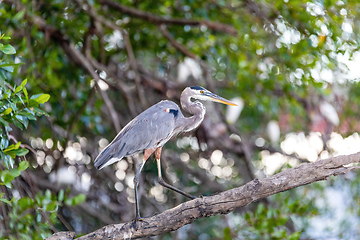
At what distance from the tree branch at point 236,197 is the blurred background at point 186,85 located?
1018 millimetres

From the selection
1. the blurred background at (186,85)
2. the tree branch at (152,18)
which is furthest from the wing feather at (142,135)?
the tree branch at (152,18)

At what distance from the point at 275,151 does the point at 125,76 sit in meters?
1.83

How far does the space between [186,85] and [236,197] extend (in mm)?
2600

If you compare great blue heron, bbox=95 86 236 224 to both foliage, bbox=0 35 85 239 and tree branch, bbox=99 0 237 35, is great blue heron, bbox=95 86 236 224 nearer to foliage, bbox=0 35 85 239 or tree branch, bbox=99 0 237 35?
foliage, bbox=0 35 85 239

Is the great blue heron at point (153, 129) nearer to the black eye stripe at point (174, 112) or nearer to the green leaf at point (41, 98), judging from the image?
the black eye stripe at point (174, 112)

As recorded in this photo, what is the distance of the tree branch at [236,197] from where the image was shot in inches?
85.7

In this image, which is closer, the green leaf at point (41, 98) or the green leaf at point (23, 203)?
the green leaf at point (41, 98)

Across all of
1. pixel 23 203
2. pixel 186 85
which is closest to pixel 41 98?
pixel 23 203

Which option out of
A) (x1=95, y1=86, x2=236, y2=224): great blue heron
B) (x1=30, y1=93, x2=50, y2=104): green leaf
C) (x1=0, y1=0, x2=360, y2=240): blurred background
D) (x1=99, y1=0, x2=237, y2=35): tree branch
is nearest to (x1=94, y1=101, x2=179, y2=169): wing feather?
(x1=95, y1=86, x2=236, y2=224): great blue heron

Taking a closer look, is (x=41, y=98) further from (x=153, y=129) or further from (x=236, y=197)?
(x=236, y=197)

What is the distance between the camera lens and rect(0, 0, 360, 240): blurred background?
3.83m

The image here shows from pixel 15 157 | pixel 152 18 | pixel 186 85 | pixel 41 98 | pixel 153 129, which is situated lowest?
pixel 186 85

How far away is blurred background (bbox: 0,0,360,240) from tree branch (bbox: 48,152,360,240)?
102 centimetres

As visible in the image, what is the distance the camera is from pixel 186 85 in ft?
15.5
